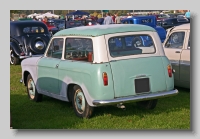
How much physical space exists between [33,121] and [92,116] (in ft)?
3.31

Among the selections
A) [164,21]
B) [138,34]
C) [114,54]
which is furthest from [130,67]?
[164,21]

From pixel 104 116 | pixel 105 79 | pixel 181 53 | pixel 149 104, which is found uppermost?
pixel 181 53

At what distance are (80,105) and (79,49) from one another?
931 millimetres

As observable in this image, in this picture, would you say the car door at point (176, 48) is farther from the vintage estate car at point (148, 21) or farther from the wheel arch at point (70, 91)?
the vintage estate car at point (148, 21)

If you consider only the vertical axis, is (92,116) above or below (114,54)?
below

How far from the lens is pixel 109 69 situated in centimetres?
619

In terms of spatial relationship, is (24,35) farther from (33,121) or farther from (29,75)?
(33,121)

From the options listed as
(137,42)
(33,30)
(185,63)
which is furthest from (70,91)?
(33,30)

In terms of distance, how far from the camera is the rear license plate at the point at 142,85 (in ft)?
20.8

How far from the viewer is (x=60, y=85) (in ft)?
23.8

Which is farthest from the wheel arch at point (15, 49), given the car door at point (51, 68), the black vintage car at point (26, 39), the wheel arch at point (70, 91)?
the wheel arch at point (70, 91)


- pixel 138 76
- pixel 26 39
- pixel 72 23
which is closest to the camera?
pixel 138 76

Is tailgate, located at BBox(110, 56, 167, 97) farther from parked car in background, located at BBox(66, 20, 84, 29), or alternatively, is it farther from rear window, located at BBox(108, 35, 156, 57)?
parked car in background, located at BBox(66, 20, 84, 29)

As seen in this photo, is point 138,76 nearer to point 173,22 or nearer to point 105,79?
point 105,79
